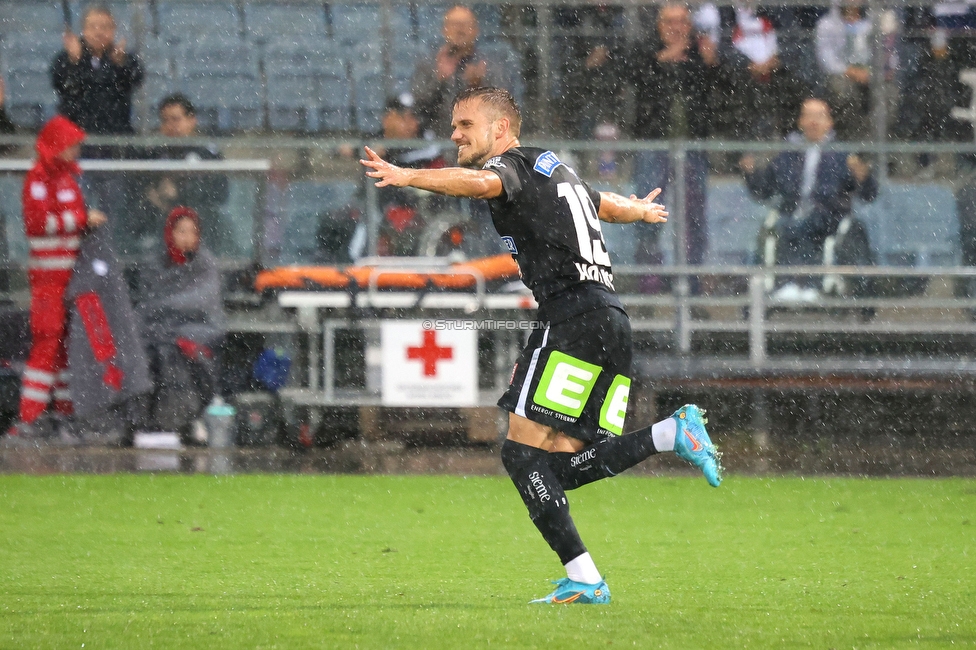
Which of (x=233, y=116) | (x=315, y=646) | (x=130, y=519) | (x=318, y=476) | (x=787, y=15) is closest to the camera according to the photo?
(x=315, y=646)

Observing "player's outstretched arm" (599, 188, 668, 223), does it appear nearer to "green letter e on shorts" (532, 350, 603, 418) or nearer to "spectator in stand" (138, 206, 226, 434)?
"green letter e on shorts" (532, 350, 603, 418)

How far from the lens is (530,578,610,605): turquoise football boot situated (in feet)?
16.6

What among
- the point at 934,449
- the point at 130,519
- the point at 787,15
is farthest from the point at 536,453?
the point at 787,15

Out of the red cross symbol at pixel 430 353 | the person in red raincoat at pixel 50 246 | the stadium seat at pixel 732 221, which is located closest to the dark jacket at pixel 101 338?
the person in red raincoat at pixel 50 246

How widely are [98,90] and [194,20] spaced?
3.28 meters

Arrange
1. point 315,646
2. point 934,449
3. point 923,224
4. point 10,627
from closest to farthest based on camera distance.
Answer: point 315,646
point 10,627
point 934,449
point 923,224

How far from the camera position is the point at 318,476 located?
10352 mm

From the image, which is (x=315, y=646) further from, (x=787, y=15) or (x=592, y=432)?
(x=787, y=15)

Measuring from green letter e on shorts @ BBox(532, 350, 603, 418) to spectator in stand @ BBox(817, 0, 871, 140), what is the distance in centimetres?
859

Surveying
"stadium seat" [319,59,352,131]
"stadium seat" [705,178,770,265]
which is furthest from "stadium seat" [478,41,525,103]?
"stadium seat" [705,178,770,265]

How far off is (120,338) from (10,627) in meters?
6.41

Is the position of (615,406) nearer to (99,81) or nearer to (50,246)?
(50,246)

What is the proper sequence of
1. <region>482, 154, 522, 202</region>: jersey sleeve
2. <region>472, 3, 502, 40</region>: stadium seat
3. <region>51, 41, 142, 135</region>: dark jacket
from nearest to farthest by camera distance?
<region>482, 154, 522, 202</region>: jersey sleeve → <region>51, 41, 142, 135</region>: dark jacket → <region>472, 3, 502, 40</region>: stadium seat

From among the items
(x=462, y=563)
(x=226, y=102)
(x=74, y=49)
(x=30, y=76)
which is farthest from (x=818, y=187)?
(x=30, y=76)
